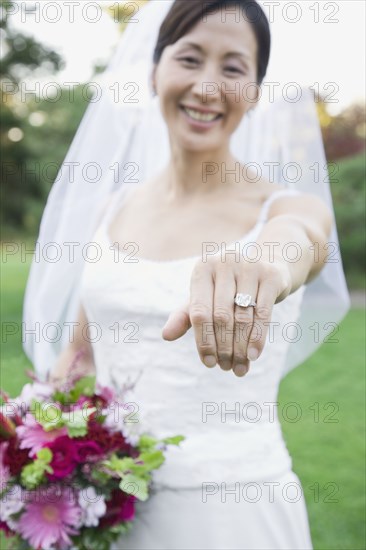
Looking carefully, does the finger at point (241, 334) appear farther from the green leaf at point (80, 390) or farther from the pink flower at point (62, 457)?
the green leaf at point (80, 390)

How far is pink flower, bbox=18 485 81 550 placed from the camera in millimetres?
1869

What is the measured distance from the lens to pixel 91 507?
73.6 inches

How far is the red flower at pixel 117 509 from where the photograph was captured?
1.93 meters

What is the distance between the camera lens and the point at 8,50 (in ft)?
52.1

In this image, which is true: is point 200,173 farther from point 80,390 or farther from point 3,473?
point 3,473

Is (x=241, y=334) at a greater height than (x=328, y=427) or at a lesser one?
lesser

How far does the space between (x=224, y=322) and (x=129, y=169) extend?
176 cm

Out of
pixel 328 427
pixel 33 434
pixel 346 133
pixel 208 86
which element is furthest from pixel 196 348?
pixel 346 133

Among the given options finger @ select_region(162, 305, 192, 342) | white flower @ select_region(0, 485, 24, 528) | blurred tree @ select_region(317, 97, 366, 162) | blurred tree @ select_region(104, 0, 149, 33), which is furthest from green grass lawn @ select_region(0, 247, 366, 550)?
blurred tree @ select_region(317, 97, 366, 162)

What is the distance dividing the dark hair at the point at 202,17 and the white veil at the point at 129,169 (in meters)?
0.36

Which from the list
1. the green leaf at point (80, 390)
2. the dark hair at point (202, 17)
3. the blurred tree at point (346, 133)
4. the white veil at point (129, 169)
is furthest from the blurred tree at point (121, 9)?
the blurred tree at point (346, 133)

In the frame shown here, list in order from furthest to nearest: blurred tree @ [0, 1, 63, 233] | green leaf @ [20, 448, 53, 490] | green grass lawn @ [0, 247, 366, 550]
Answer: blurred tree @ [0, 1, 63, 233], green grass lawn @ [0, 247, 366, 550], green leaf @ [20, 448, 53, 490]

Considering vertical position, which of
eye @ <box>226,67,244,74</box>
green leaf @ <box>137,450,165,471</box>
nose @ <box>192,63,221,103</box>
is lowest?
green leaf @ <box>137,450,165,471</box>

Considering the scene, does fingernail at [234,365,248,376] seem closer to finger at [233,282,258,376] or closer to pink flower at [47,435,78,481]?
finger at [233,282,258,376]
